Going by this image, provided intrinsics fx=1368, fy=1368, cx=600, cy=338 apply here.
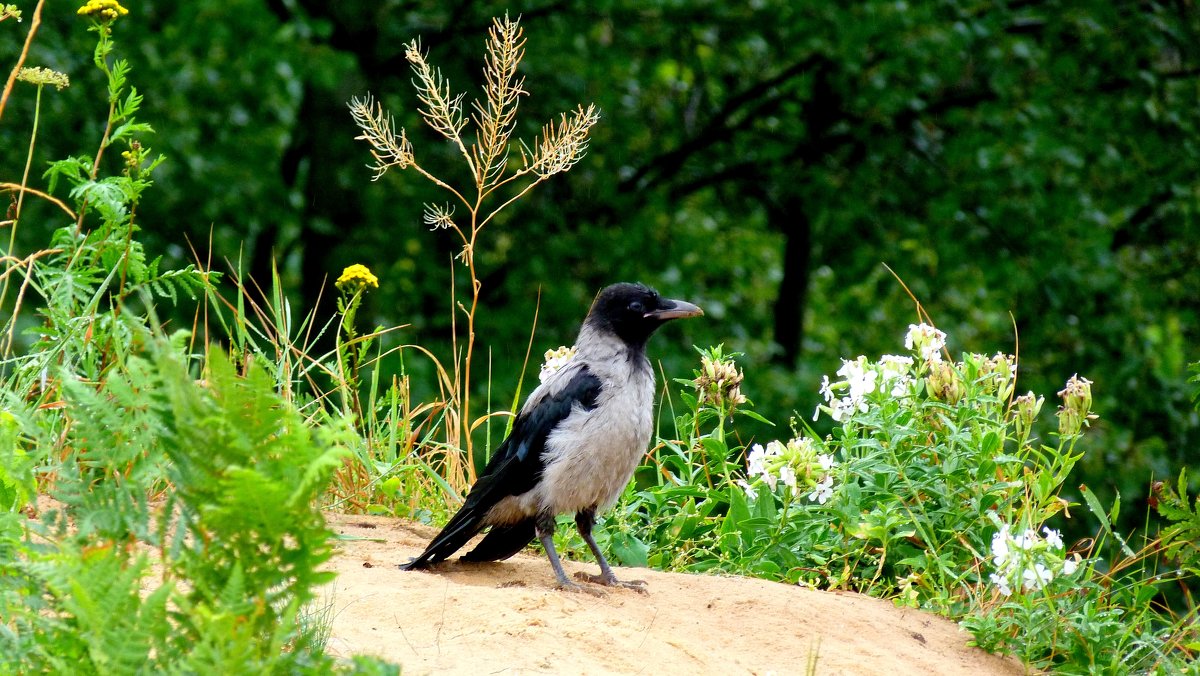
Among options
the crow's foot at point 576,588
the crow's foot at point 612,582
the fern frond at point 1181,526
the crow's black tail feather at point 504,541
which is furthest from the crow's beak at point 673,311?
the fern frond at point 1181,526

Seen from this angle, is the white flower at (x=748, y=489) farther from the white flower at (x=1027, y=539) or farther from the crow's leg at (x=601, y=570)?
the white flower at (x=1027, y=539)

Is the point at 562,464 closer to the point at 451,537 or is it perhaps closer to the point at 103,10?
the point at 451,537

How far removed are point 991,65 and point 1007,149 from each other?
0.89 metres

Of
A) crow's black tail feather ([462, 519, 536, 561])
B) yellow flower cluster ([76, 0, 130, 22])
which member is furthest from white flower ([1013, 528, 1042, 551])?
yellow flower cluster ([76, 0, 130, 22])

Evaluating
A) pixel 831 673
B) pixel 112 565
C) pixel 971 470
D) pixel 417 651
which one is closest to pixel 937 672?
pixel 831 673

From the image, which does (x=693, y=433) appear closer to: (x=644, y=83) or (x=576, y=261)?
(x=576, y=261)

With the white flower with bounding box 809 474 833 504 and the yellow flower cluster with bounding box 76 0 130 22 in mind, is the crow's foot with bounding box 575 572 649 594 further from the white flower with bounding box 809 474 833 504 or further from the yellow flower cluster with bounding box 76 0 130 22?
the yellow flower cluster with bounding box 76 0 130 22

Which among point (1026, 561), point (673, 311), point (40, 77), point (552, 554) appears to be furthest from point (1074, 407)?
point (40, 77)

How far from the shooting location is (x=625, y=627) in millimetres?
4148

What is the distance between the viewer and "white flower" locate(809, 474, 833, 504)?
513cm

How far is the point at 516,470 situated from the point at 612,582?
0.58 meters

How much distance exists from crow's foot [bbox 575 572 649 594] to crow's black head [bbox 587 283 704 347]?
3.29 feet

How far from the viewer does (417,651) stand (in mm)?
3703

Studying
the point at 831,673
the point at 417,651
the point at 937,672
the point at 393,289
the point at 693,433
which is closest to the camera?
the point at 417,651
